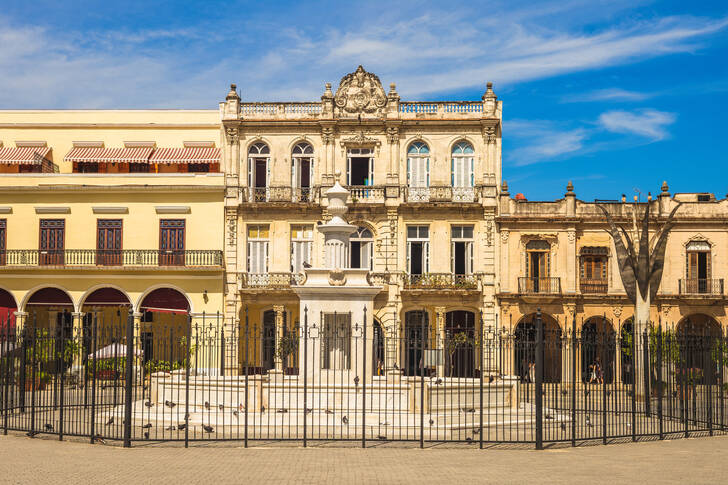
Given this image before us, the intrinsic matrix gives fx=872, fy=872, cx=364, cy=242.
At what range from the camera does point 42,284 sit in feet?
120

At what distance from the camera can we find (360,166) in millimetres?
37344

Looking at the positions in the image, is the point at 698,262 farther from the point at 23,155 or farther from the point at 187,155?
the point at 23,155

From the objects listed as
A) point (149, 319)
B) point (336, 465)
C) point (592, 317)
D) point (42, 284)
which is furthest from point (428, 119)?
point (336, 465)

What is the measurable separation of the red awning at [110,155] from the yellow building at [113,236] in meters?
0.04

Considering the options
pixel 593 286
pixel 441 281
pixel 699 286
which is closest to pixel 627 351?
pixel 593 286

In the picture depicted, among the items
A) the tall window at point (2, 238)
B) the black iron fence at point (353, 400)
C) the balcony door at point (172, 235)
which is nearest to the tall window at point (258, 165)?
the balcony door at point (172, 235)

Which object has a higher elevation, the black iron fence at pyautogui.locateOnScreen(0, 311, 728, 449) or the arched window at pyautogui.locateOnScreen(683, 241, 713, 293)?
the arched window at pyautogui.locateOnScreen(683, 241, 713, 293)

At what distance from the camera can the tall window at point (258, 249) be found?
36969 mm

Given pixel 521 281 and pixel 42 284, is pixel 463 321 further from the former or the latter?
pixel 42 284

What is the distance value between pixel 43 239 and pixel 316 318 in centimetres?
2062

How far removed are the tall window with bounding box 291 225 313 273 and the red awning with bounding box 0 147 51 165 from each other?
11425mm

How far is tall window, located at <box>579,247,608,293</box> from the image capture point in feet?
121

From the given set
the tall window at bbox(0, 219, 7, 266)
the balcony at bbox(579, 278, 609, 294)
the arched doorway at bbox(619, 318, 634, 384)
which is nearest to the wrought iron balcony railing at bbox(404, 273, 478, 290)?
the balcony at bbox(579, 278, 609, 294)

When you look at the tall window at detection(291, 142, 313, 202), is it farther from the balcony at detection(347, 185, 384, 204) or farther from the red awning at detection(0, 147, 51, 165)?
the red awning at detection(0, 147, 51, 165)
